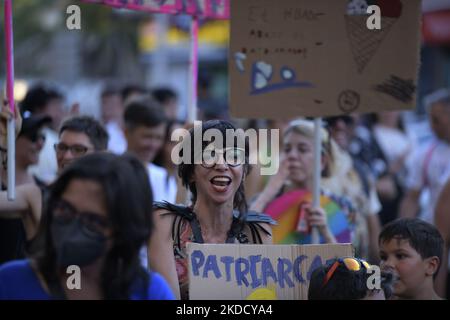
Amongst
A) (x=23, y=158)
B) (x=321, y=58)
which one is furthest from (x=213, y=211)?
(x=23, y=158)

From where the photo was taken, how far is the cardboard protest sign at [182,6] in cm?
533

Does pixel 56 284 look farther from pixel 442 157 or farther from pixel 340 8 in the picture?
pixel 442 157

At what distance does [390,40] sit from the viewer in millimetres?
4980

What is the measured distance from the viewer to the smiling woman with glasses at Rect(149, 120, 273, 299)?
160 inches

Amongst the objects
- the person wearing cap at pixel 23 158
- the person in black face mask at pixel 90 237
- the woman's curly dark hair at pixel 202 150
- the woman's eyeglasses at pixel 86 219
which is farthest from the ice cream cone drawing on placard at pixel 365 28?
the woman's eyeglasses at pixel 86 219

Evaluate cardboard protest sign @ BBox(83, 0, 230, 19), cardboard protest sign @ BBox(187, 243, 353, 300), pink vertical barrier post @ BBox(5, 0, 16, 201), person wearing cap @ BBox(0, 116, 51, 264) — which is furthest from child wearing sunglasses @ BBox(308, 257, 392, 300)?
person wearing cap @ BBox(0, 116, 51, 264)

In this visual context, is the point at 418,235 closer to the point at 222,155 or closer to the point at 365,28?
the point at 222,155

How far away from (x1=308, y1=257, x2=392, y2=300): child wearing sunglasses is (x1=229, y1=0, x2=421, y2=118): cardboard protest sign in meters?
1.59

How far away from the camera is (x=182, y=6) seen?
5.73 m

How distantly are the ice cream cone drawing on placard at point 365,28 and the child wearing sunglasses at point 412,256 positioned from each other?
1018mm

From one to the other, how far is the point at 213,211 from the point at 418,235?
3.12ft

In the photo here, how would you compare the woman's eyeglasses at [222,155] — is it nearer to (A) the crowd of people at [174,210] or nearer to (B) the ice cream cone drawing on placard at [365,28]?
(A) the crowd of people at [174,210]

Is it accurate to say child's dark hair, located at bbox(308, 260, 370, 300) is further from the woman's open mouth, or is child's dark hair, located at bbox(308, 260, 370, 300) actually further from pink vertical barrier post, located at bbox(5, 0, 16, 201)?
pink vertical barrier post, located at bbox(5, 0, 16, 201)
